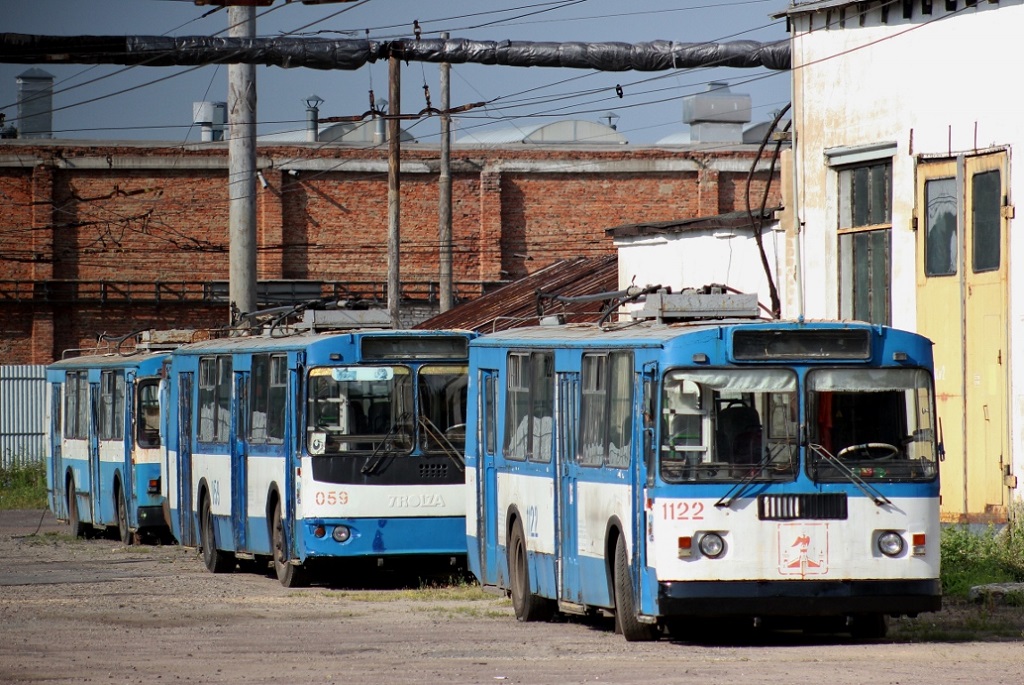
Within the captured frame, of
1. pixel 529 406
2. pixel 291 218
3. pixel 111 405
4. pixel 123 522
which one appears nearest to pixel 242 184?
pixel 111 405

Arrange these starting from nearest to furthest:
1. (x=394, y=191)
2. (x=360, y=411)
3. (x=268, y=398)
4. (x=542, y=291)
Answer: (x=360, y=411)
(x=268, y=398)
(x=394, y=191)
(x=542, y=291)

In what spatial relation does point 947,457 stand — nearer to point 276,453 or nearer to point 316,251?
point 276,453

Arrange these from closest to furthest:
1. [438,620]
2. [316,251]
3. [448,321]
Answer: [438,620] < [448,321] < [316,251]

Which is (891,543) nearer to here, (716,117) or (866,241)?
(866,241)

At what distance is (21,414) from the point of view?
42.9 meters

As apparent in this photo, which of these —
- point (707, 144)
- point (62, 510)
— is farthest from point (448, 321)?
point (707, 144)

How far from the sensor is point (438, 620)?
1526 cm

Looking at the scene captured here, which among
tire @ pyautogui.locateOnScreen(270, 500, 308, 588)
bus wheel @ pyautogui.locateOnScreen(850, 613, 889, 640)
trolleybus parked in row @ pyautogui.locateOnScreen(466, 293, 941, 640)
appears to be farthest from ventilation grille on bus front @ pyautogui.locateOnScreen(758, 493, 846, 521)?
tire @ pyautogui.locateOnScreen(270, 500, 308, 588)

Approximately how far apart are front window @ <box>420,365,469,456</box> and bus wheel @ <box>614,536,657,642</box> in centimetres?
553

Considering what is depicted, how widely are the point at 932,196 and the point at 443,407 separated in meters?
5.76

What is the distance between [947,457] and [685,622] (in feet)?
21.0

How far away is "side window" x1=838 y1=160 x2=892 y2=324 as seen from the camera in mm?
21281

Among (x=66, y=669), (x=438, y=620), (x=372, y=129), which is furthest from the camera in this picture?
(x=372, y=129)

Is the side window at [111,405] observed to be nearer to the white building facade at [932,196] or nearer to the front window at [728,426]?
the white building facade at [932,196]
